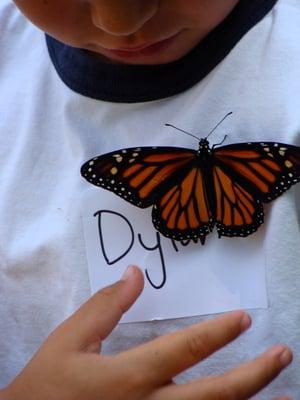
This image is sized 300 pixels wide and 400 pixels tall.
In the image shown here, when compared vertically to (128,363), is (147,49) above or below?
above

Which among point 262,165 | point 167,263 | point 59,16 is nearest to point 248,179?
point 262,165

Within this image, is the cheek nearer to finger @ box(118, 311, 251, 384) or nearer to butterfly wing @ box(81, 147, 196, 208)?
butterfly wing @ box(81, 147, 196, 208)

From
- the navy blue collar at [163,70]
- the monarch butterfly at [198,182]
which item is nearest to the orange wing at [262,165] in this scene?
the monarch butterfly at [198,182]

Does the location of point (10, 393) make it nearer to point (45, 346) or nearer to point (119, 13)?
point (45, 346)

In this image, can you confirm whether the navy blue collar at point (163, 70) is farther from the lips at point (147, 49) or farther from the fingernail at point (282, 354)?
the fingernail at point (282, 354)

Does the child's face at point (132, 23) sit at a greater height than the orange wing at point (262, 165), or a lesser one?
greater

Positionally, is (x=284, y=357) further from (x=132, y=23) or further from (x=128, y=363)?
(x=132, y=23)
